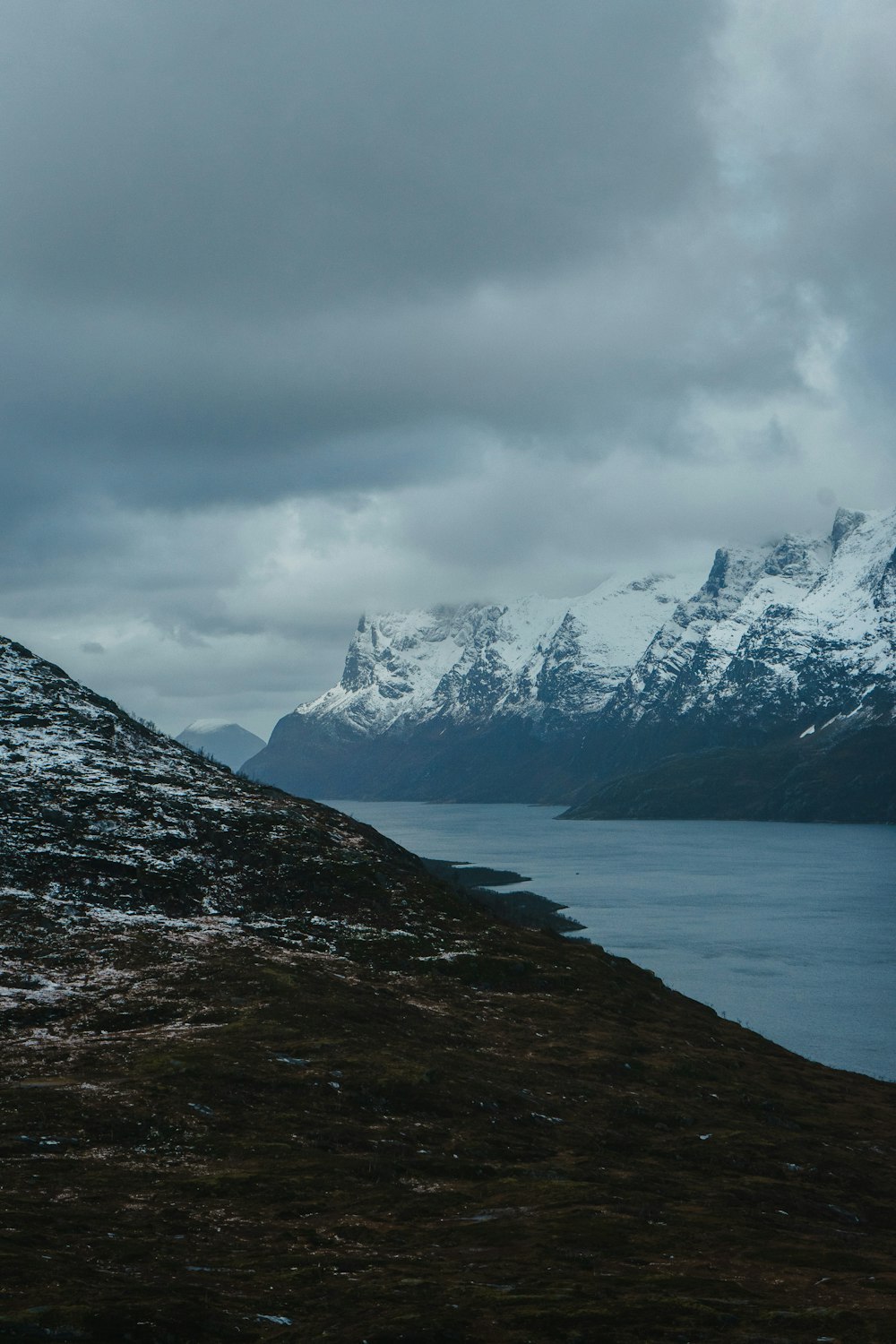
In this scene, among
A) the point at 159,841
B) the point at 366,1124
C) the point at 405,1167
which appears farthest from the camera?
the point at 159,841

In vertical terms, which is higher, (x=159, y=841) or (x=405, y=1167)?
(x=159, y=841)

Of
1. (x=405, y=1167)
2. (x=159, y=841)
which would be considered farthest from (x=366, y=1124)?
(x=159, y=841)

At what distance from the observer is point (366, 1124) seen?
4897 cm

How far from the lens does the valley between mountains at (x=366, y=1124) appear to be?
29250mm

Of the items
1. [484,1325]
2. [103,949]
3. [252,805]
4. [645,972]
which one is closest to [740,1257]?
[484,1325]

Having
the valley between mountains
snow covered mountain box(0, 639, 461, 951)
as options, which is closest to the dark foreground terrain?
the valley between mountains

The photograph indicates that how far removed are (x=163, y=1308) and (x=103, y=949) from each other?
2061 inches

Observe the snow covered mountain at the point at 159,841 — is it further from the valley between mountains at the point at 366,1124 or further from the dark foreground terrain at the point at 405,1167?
the dark foreground terrain at the point at 405,1167

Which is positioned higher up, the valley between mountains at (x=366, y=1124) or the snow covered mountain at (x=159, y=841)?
the snow covered mountain at (x=159, y=841)

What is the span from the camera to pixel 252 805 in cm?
11775

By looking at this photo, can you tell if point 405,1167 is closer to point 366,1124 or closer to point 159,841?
point 366,1124

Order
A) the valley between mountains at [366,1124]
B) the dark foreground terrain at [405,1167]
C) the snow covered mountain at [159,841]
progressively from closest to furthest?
1. the dark foreground terrain at [405,1167]
2. the valley between mountains at [366,1124]
3. the snow covered mountain at [159,841]

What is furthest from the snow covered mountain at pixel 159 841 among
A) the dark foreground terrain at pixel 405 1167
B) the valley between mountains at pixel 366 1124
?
the dark foreground terrain at pixel 405 1167

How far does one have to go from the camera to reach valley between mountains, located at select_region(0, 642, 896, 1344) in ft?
96.0
